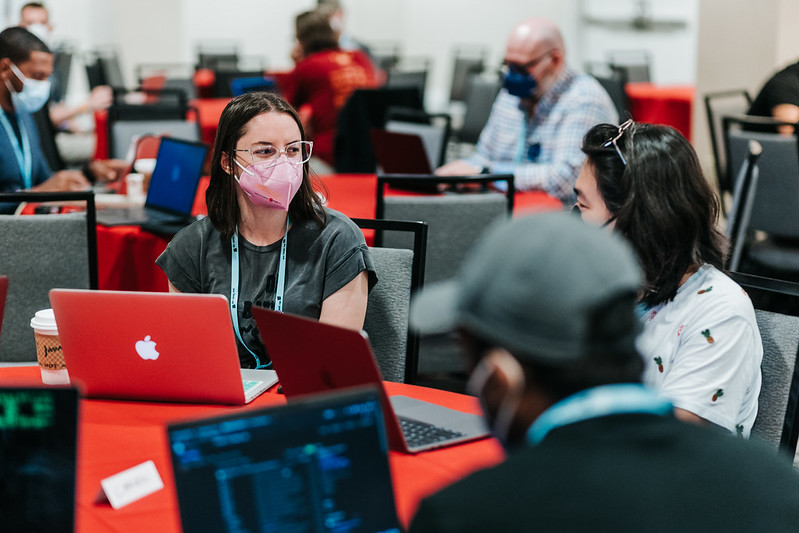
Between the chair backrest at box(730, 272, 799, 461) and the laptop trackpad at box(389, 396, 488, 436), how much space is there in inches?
21.5

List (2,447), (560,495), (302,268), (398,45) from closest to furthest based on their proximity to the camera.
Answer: (560,495), (2,447), (302,268), (398,45)

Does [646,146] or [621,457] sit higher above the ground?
[646,146]

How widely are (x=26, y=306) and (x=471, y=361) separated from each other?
7.44 feet

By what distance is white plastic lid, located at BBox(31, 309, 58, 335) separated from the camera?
2.01m

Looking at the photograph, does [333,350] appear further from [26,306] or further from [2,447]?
[26,306]

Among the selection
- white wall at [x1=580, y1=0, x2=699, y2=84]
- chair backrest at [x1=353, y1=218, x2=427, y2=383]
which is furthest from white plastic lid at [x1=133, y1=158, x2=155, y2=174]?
white wall at [x1=580, y1=0, x2=699, y2=84]

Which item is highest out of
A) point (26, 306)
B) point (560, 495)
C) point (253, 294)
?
point (560, 495)

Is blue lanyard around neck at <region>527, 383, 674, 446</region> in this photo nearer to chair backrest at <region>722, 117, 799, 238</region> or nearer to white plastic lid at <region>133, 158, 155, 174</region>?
chair backrest at <region>722, 117, 799, 238</region>

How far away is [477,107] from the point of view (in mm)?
6996

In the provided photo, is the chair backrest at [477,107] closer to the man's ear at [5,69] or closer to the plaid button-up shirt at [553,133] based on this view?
the plaid button-up shirt at [553,133]

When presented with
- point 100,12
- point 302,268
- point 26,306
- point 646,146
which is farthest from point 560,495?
point 100,12

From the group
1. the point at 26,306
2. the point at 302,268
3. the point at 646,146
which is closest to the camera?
the point at 646,146

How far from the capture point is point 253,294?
2.32 m

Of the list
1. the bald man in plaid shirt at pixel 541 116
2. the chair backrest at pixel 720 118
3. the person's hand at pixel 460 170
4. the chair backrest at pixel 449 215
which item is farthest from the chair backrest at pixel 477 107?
the chair backrest at pixel 449 215
